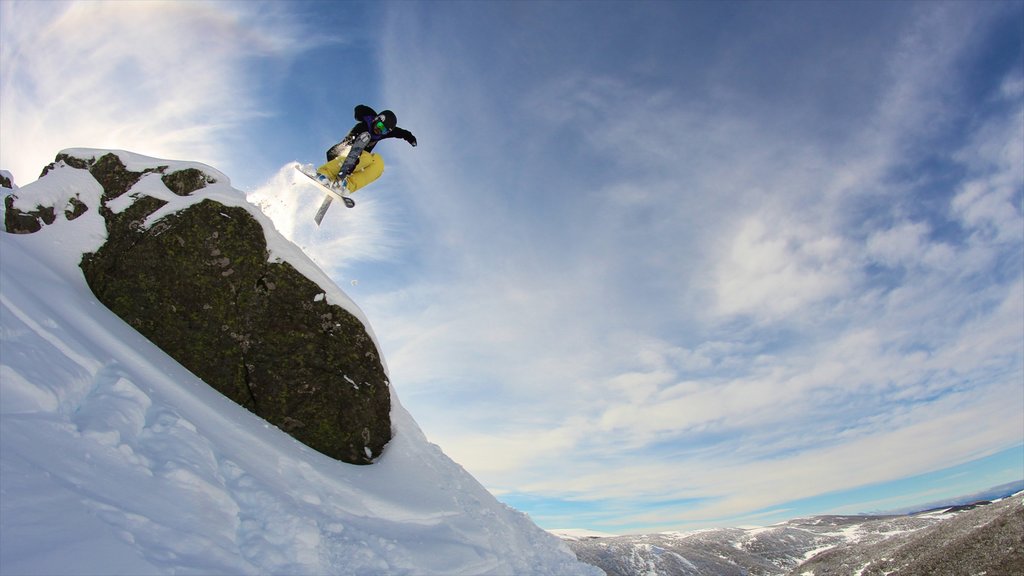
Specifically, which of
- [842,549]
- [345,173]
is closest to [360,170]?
[345,173]

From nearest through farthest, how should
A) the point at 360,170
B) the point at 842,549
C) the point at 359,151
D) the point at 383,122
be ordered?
1. the point at 383,122
2. the point at 359,151
3. the point at 360,170
4. the point at 842,549

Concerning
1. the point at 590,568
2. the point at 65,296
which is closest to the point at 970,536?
the point at 590,568

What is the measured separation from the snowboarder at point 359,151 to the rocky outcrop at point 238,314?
5591 millimetres

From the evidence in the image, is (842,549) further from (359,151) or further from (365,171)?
(359,151)

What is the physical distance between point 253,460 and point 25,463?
416 centimetres

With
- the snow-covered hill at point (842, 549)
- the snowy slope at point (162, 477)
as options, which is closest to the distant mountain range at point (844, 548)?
the snow-covered hill at point (842, 549)

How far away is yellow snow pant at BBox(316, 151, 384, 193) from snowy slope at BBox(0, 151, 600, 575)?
567 cm

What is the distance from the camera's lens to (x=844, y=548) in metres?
57.6

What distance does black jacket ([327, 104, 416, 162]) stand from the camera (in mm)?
18469

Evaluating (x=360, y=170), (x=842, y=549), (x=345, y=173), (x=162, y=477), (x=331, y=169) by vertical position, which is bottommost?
(x=842, y=549)

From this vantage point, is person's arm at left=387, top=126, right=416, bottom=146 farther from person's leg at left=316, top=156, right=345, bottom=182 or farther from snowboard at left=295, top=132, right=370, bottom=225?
person's leg at left=316, top=156, right=345, bottom=182

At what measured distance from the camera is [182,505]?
6.70 m

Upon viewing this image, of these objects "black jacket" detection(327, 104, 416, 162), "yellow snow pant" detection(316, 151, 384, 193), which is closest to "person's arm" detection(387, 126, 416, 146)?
"black jacket" detection(327, 104, 416, 162)

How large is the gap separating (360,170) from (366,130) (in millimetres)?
1908
